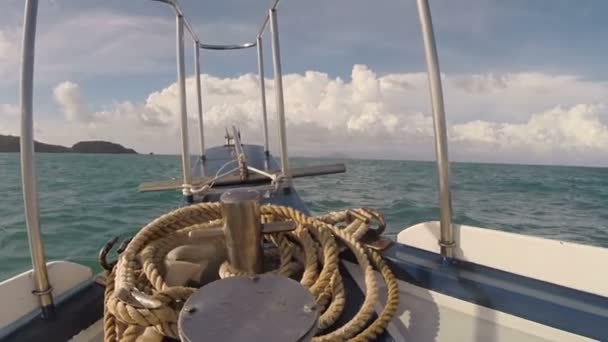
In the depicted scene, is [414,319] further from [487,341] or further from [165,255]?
[165,255]

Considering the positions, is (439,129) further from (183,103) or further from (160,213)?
(160,213)

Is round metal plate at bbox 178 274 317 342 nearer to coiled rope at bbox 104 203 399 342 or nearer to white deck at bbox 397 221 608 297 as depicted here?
coiled rope at bbox 104 203 399 342

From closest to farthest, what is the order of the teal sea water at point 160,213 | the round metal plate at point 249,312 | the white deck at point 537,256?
the round metal plate at point 249,312 < the white deck at point 537,256 < the teal sea water at point 160,213

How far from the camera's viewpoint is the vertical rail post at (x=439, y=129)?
3.69 feet

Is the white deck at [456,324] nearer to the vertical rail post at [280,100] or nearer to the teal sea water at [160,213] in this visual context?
the vertical rail post at [280,100]

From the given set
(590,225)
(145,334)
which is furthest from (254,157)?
(590,225)

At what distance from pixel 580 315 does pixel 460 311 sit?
28 cm

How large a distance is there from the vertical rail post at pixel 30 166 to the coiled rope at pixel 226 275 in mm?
165

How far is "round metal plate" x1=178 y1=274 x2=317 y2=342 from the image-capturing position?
50 centimetres

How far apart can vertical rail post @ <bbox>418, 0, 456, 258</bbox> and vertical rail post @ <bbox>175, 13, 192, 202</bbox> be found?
5.11 ft

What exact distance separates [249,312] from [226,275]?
1.23 ft

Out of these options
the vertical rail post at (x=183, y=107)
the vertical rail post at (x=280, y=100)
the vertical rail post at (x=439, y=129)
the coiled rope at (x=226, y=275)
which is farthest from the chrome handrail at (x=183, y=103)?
the vertical rail post at (x=439, y=129)

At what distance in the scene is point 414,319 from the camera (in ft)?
3.34

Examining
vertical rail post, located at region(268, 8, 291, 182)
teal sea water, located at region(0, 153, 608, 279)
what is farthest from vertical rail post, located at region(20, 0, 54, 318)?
teal sea water, located at region(0, 153, 608, 279)
